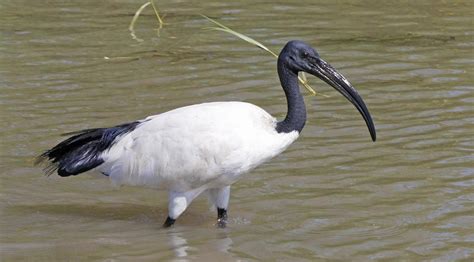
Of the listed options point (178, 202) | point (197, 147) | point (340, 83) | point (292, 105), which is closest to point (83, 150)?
point (178, 202)

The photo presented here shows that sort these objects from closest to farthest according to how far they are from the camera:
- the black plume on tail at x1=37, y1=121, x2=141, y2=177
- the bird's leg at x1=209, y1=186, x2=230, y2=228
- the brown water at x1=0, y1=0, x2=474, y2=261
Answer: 1. the brown water at x1=0, y1=0, x2=474, y2=261
2. the bird's leg at x1=209, y1=186, x2=230, y2=228
3. the black plume on tail at x1=37, y1=121, x2=141, y2=177

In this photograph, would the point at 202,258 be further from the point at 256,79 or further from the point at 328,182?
the point at 256,79

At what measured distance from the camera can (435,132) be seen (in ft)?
28.9

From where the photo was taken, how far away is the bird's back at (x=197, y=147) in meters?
7.02

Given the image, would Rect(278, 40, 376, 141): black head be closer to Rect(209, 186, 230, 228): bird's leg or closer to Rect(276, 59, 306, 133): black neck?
Rect(276, 59, 306, 133): black neck

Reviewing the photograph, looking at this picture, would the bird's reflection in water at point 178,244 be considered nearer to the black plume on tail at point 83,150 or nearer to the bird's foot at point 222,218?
the bird's foot at point 222,218

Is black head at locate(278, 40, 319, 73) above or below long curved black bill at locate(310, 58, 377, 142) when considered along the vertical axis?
above

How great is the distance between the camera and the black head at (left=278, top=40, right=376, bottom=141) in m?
7.29

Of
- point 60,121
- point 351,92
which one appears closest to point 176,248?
point 351,92

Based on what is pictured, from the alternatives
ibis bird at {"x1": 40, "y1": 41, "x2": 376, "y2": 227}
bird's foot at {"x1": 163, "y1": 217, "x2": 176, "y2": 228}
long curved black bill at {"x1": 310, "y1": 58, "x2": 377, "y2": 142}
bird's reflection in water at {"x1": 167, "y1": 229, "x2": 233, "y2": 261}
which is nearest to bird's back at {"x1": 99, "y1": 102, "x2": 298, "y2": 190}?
ibis bird at {"x1": 40, "y1": 41, "x2": 376, "y2": 227}

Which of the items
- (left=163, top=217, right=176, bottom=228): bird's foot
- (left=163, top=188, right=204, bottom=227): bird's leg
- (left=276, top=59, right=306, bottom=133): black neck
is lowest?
(left=163, top=217, right=176, bottom=228): bird's foot

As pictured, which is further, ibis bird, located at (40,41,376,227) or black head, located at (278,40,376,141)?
black head, located at (278,40,376,141)

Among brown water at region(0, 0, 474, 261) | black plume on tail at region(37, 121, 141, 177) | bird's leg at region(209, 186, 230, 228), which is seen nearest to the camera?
brown water at region(0, 0, 474, 261)

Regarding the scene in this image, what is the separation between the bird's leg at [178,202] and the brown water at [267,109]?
113 mm
